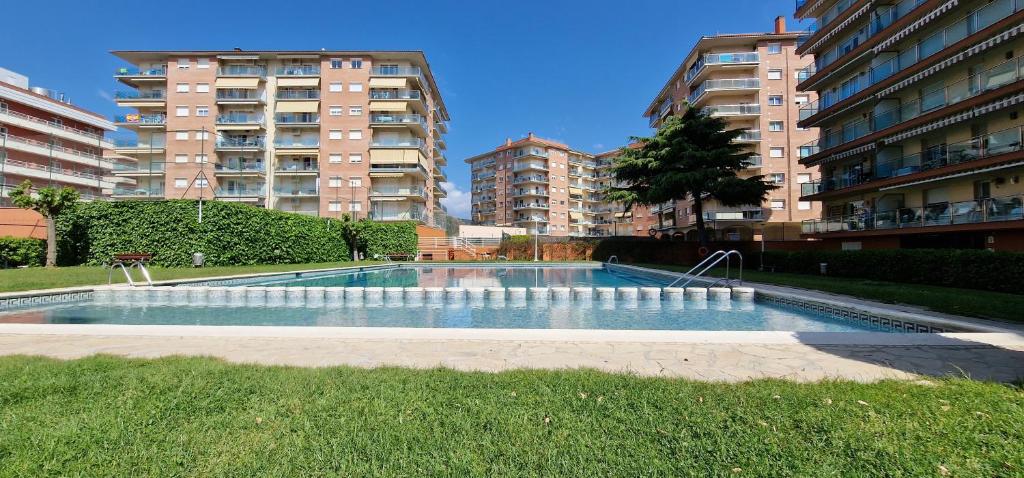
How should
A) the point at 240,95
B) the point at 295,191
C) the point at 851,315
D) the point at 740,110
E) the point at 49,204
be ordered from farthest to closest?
the point at 295,191 < the point at 240,95 < the point at 740,110 < the point at 49,204 < the point at 851,315

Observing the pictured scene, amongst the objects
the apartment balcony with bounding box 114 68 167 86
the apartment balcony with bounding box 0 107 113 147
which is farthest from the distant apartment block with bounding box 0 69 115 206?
the apartment balcony with bounding box 114 68 167 86

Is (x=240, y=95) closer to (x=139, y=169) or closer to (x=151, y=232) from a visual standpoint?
(x=139, y=169)

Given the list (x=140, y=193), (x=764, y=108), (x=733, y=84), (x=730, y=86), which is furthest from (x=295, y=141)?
(x=764, y=108)

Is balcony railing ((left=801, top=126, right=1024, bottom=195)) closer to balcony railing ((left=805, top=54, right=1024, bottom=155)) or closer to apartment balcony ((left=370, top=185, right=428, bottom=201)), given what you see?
balcony railing ((left=805, top=54, right=1024, bottom=155))

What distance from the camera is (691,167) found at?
79.6ft

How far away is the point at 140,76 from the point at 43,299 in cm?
4652

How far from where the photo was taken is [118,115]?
45.0 m

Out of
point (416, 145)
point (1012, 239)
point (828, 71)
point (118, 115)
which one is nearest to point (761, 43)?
point (828, 71)

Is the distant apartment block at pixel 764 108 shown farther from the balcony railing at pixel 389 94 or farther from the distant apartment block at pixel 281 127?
the distant apartment block at pixel 281 127

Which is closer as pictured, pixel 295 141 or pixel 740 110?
pixel 740 110

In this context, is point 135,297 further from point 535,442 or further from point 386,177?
point 386,177

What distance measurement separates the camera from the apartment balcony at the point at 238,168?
42719 millimetres

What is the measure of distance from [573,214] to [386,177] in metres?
40.6

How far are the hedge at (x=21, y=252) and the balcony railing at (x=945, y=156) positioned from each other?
3798cm
